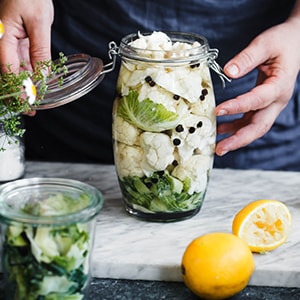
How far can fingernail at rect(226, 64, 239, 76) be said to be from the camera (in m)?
1.41

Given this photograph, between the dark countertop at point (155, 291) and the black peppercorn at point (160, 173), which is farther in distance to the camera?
the black peppercorn at point (160, 173)

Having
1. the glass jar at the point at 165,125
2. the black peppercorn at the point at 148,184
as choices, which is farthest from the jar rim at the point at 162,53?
the black peppercorn at the point at 148,184

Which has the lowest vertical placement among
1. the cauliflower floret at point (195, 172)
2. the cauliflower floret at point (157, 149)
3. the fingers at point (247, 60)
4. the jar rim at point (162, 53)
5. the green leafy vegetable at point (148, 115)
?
the cauliflower floret at point (195, 172)

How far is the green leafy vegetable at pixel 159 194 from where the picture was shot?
1.34 m

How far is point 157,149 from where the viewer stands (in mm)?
1314

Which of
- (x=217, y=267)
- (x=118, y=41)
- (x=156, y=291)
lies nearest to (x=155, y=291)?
(x=156, y=291)

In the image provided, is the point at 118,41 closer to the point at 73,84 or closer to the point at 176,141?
the point at 73,84

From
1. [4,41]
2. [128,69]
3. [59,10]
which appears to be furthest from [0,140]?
[59,10]

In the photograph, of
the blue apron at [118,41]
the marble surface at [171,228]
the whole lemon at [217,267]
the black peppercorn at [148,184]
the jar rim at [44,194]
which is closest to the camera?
the jar rim at [44,194]

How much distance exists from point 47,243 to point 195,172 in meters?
0.39

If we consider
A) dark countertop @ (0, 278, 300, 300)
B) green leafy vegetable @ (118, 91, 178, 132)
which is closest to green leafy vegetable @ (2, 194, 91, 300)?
dark countertop @ (0, 278, 300, 300)

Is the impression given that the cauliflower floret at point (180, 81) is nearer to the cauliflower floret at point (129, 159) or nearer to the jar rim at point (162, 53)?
the jar rim at point (162, 53)

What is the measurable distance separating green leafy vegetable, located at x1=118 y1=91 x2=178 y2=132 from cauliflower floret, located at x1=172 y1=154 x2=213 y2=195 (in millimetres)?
78

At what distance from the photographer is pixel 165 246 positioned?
4.33ft
